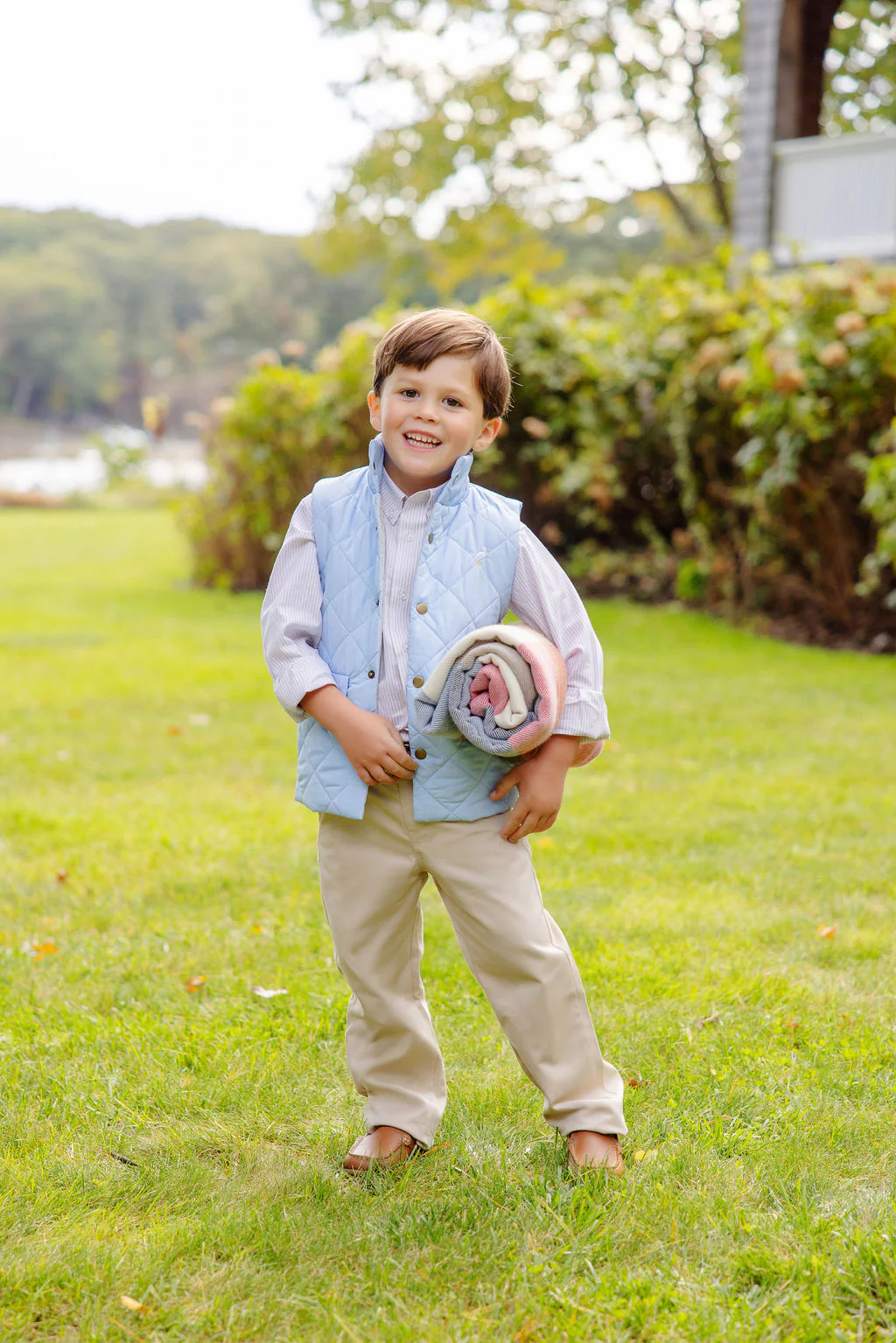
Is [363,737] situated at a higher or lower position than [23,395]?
higher

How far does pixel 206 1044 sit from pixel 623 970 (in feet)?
3.14

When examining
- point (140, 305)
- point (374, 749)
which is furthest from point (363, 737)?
point (140, 305)

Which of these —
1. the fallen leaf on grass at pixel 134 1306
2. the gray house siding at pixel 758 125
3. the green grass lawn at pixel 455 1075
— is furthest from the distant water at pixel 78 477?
the fallen leaf on grass at pixel 134 1306

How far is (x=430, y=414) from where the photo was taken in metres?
2.00

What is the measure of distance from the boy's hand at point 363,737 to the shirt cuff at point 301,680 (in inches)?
0.5

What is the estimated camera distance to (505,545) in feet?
6.77

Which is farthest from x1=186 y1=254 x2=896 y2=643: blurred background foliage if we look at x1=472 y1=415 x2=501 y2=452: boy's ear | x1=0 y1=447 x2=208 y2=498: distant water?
x1=0 y1=447 x2=208 y2=498: distant water

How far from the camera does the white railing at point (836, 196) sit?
10.7 m

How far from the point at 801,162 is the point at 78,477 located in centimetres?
2817

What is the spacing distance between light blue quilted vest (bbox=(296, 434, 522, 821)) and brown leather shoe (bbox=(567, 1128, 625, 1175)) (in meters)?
0.56

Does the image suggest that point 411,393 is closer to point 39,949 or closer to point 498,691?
point 498,691

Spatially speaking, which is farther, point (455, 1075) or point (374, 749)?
point (455, 1075)

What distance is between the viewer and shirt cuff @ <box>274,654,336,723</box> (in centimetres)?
197

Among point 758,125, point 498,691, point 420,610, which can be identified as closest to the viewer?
point 498,691
